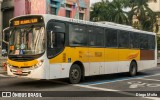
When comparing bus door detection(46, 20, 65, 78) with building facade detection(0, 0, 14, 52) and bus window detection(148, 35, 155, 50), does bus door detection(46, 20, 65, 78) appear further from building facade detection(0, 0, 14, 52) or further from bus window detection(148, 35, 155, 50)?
building facade detection(0, 0, 14, 52)

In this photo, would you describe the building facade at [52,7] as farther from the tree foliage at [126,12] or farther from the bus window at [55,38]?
the bus window at [55,38]

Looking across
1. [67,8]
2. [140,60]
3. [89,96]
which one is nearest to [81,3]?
[67,8]

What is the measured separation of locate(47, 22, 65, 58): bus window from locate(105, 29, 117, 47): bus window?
3568 millimetres

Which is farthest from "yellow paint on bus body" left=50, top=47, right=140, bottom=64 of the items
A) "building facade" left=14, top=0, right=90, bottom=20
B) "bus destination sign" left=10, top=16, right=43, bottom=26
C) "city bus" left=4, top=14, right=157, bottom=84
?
"building facade" left=14, top=0, right=90, bottom=20

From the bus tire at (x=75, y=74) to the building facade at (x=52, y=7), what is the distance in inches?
661

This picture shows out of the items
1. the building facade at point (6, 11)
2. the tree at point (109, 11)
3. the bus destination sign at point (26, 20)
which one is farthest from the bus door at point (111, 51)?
the tree at point (109, 11)

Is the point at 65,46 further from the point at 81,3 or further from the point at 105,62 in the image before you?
the point at 81,3

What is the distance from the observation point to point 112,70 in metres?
17.6

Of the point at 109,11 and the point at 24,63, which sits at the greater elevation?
the point at 109,11

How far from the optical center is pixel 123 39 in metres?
18.6

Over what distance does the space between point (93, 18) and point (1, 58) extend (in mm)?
27480

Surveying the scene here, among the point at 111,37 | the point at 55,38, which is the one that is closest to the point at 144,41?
the point at 111,37

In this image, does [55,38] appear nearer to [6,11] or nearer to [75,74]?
[75,74]

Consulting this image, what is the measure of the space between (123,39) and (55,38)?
5.96 meters
